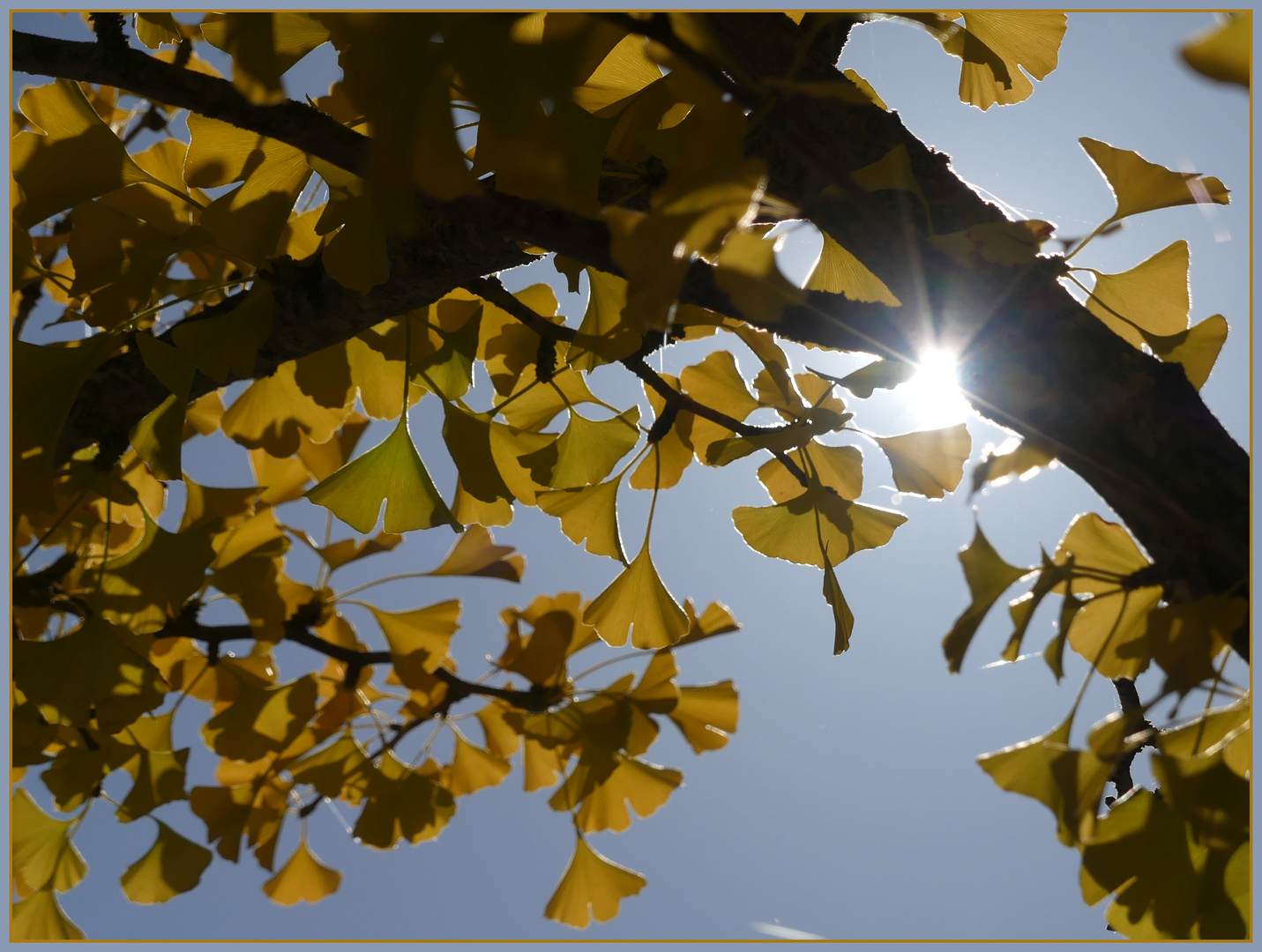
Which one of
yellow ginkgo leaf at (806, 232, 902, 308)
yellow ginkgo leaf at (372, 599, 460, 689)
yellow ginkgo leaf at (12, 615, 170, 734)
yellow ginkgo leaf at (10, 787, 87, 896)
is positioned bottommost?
yellow ginkgo leaf at (10, 787, 87, 896)

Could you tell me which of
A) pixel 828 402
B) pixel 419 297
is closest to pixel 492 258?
pixel 419 297

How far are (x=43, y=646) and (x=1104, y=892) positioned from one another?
665 millimetres

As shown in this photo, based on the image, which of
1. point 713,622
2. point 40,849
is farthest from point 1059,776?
point 40,849

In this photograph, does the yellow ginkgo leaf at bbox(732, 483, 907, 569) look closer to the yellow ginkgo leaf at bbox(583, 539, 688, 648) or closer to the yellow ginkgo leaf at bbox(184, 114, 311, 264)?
the yellow ginkgo leaf at bbox(583, 539, 688, 648)

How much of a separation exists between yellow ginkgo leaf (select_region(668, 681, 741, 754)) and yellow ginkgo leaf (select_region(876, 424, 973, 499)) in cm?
35

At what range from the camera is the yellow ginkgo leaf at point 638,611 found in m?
0.54

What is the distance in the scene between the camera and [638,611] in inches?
21.5

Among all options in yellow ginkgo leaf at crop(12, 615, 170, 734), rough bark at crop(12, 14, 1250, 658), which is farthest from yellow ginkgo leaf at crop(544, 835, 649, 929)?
rough bark at crop(12, 14, 1250, 658)

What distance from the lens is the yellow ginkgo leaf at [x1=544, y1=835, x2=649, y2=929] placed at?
0.79 meters

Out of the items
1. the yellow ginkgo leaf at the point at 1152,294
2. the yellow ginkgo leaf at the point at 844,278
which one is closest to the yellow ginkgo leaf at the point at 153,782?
the yellow ginkgo leaf at the point at 844,278

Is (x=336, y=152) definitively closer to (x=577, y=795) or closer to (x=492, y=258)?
(x=492, y=258)

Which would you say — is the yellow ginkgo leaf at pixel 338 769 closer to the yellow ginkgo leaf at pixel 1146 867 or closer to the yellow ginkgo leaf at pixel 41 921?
the yellow ginkgo leaf at pixel 41 921

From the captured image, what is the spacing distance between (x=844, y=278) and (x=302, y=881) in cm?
93

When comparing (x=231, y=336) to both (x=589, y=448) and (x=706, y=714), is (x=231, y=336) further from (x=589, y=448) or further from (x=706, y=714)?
(x=706, y=714)
